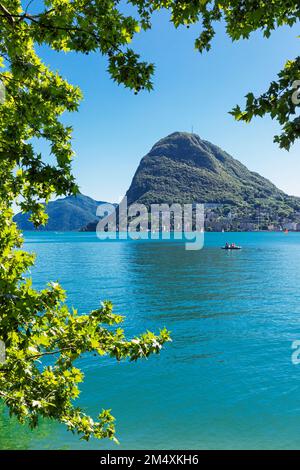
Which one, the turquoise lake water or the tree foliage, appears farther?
the turquoise lake water

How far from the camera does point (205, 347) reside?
36625 mm

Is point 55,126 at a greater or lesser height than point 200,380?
greater

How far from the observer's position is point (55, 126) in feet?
27.2

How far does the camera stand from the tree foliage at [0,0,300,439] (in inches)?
230

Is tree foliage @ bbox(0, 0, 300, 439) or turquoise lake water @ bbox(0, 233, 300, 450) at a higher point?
tree foliage @ bbox(0, 0, 300, 439)

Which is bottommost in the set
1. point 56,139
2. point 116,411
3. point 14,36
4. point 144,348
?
point 116,411

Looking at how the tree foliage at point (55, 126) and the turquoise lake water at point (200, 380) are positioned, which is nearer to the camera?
the tree foliage at point (55, 126)

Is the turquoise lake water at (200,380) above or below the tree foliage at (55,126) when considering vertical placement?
below

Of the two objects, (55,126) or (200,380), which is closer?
(55,126)

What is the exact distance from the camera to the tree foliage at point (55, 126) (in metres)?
5.84

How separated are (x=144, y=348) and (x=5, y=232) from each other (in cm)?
417
